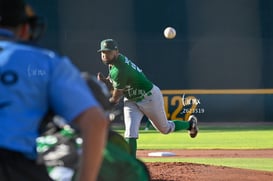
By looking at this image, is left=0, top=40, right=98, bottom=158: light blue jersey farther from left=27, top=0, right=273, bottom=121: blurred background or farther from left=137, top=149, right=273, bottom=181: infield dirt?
left=27, top=0, right=273, bottom=121: blurred background

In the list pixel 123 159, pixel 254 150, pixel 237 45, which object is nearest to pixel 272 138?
pixel 254 150

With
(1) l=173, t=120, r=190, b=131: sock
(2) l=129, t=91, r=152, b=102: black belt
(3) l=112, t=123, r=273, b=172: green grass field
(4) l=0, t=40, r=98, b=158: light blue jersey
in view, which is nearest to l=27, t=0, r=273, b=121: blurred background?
(3) l=112, t=123, r=273, b=172: green grass field

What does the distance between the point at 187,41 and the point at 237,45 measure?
148 centimetres

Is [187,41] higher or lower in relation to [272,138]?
higher

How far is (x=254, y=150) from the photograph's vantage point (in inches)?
525

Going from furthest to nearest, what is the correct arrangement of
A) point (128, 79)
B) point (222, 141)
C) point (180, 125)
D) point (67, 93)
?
point (222, 141), point (180, 125), point (128, 79), point (67, 93)

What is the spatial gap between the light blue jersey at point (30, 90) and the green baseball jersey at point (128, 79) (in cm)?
728

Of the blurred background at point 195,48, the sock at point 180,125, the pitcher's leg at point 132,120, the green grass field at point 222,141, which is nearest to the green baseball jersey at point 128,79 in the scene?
the pitcher's leg at point 132,120

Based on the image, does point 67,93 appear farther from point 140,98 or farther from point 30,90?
point 140,98

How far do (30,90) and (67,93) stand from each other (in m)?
0.14

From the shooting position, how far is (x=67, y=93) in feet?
8.13

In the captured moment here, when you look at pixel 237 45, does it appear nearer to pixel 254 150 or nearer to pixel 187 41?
pixel 187 41

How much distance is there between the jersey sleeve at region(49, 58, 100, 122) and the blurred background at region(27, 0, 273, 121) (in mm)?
19206

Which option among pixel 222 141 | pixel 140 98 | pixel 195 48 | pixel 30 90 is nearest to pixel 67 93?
pixel 30 90
